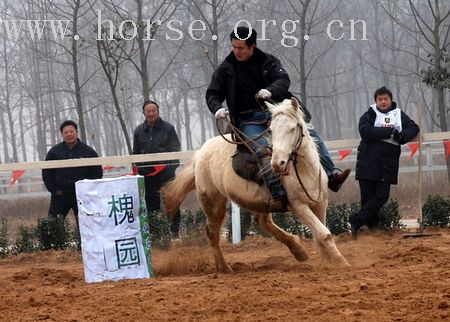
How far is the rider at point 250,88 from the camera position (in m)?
8.64

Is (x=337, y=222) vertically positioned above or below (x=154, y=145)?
below

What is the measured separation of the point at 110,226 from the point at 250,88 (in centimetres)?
219

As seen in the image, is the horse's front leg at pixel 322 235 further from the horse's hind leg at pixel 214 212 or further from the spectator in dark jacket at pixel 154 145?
the spectator in dark jacket at pixel 154 145

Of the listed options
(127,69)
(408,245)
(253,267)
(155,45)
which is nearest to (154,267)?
(253,267)

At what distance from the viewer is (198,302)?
6137 mm

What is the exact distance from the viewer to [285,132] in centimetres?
767

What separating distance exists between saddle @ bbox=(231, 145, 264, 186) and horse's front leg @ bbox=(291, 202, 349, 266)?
0.56 metres

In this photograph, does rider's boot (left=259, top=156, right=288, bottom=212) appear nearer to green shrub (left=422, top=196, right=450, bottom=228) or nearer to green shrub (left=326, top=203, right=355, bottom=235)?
green shrub (left=326, top=203, right=355, bottom=235)

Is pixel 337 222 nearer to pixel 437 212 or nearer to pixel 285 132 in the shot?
pixel 437 212

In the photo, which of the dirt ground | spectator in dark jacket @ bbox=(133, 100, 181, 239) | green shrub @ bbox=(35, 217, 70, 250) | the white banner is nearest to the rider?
the dirt ground

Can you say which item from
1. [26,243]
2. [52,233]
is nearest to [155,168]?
[52,233]

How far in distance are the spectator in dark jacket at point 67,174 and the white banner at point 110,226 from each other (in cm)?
364

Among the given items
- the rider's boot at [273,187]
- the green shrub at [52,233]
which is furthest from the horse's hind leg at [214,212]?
the green shrub at [52,233]

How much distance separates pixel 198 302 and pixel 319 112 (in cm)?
2968
